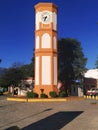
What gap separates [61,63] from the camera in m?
59.7

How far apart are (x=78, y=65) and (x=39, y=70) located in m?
17.0

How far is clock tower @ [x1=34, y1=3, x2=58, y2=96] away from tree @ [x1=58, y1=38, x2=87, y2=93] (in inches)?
483

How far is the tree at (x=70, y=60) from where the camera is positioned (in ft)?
193

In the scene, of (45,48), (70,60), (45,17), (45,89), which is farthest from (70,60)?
(45,89)

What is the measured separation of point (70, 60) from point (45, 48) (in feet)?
49.3

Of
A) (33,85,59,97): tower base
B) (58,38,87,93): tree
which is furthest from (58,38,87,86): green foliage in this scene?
(33,85,59,97): tower base

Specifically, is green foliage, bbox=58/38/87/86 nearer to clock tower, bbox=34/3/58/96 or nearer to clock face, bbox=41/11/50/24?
clock tower, bbox=34/3/58/96

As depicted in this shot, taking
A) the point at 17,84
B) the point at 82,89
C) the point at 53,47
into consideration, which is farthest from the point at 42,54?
the point at 82,89

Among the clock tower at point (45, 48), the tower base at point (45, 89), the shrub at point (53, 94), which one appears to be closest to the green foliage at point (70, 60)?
the clock tower at point (45, 48)

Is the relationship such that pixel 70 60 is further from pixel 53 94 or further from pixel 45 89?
pixel 53 94

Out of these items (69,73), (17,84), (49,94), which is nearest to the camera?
(49,94)

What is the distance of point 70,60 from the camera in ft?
198

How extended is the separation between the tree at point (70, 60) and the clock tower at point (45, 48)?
40.2 feet

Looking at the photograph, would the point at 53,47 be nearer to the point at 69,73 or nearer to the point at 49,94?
the point at 49,94
